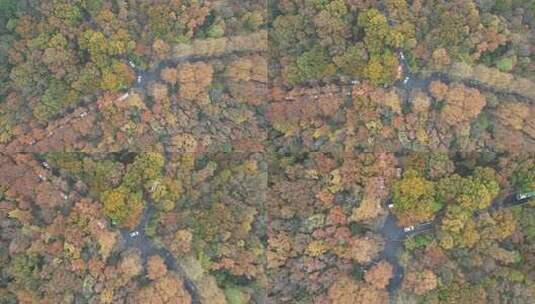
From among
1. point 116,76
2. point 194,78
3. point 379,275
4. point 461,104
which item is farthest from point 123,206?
point 461,104

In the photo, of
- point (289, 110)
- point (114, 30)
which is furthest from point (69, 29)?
point (289, 110)

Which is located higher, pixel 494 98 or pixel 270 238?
pixel 494 98

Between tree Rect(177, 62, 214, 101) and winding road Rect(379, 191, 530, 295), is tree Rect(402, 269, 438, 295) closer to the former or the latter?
winding road Rect(379, 191, 530, 295)

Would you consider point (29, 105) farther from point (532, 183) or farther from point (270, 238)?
point (532, 183)

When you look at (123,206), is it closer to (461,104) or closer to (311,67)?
(311,67)

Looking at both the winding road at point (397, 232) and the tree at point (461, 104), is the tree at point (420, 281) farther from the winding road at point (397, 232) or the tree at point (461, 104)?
the tree at point (461, 104)

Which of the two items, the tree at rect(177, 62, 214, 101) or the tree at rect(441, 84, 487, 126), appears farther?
the tree at rect(177, 62, 214, 101)

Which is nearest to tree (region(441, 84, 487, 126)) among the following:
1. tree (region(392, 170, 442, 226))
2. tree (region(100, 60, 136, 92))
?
tree (region(392, 170, 442, 226))

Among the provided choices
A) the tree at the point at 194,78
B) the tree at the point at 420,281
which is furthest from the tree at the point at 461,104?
the tree at the point at 194,78
